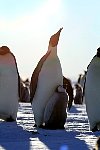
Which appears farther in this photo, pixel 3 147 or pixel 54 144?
pixel 54 144

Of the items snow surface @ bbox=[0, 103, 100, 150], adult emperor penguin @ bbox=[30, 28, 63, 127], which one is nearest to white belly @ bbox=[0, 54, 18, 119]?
adult emperor penguin @ bbox=[30, 28, 63, 127]

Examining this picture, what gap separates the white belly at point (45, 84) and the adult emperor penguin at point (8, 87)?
1.05m

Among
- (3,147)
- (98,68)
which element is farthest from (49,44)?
(3,147)

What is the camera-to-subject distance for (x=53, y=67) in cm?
852

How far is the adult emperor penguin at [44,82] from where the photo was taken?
8.49 m

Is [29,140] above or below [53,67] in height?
below

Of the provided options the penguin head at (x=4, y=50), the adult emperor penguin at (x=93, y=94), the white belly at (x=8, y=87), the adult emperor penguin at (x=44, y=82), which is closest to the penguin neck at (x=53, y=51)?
the adult emperor penguin at (x=44, y=82)

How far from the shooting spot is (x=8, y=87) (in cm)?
945

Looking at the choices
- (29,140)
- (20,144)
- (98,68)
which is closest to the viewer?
(20,144)

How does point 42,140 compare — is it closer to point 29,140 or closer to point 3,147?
point 29,140

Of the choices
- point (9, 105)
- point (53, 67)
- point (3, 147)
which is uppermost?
point (53, 67)

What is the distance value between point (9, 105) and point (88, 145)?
12.7 feet

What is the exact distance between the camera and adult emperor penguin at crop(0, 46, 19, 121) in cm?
945

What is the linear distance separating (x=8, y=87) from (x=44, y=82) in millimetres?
1215
